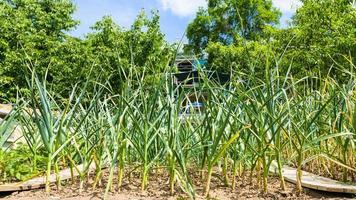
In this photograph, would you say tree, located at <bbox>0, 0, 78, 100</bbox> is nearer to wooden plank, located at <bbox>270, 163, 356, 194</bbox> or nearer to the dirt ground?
the dirt ground

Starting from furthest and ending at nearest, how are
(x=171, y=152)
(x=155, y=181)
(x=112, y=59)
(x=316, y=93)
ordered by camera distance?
1. (x=112, y=59)
2. (x=316, y=93)
3. (x=155, y=181)
4. (x=171, y=152)

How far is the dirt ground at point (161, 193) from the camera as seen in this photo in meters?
2.84

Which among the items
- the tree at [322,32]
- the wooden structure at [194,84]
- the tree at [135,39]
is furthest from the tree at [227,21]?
the wooden structure at [194,84]

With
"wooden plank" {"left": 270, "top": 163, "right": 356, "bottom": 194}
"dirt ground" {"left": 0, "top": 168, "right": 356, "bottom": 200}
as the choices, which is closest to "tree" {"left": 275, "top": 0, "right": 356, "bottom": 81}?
"wooden plank" {"left": 270, "top": 163, "right": 356, "bottom": 194}

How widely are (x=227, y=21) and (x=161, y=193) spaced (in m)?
32.2

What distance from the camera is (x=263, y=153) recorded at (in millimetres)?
2811

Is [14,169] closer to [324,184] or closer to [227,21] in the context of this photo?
[324,184]

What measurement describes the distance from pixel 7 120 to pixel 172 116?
Answer: 1341 millimetres

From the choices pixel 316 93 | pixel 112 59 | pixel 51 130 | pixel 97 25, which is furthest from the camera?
pixel 97 25

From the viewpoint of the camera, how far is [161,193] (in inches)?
116

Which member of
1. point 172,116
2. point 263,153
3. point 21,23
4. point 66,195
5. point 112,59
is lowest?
point 66,195

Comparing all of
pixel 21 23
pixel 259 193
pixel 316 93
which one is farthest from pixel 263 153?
pixel 21 23

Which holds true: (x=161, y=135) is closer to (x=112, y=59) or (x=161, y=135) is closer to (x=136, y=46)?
(x=112, y=59)

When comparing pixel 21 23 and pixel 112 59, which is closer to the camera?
pixel 112 59
